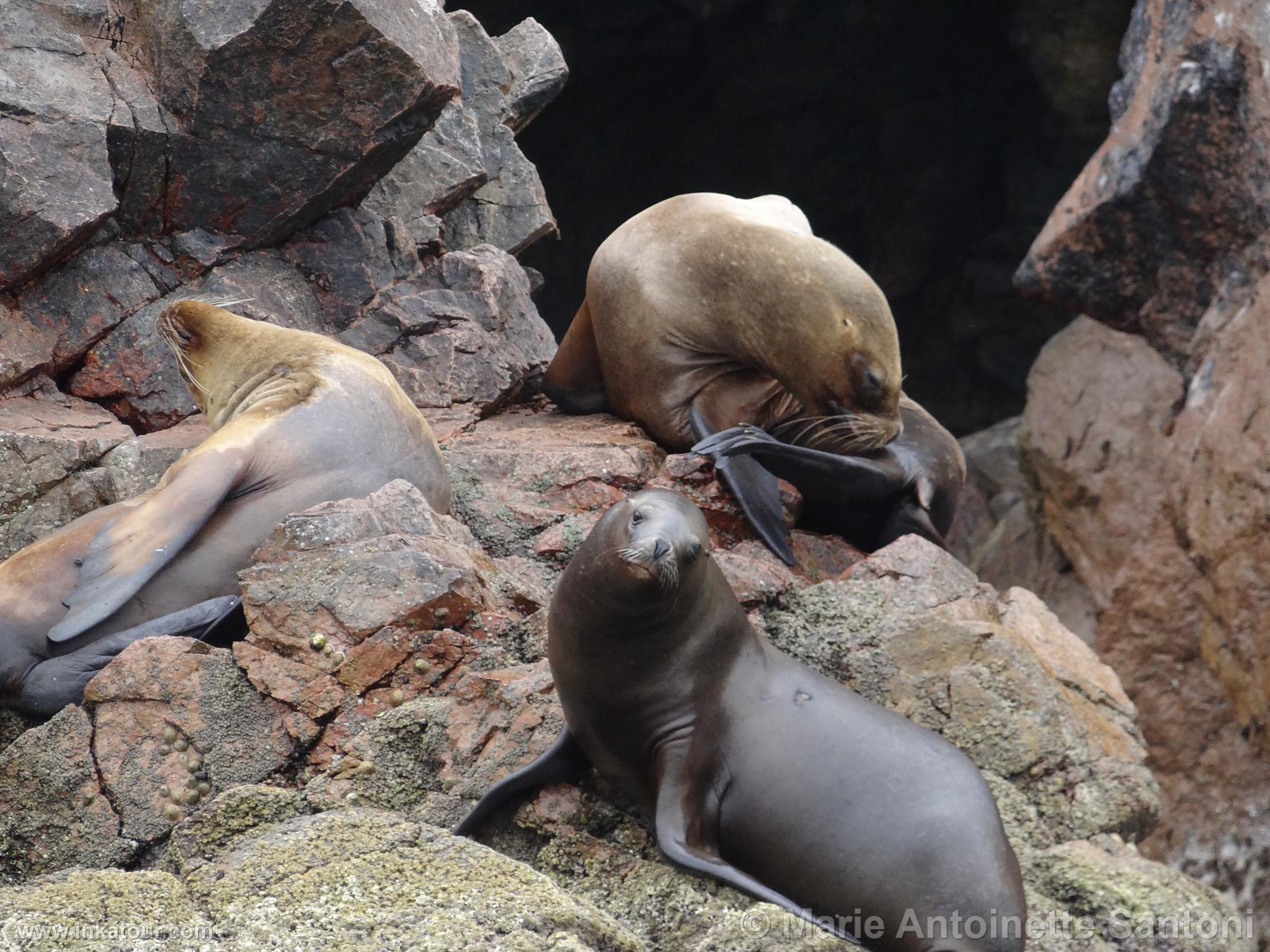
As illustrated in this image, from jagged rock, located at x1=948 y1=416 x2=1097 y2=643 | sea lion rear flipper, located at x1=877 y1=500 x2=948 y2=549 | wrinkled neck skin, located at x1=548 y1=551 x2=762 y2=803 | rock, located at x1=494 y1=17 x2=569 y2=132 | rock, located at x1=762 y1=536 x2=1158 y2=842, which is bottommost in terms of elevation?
jagged rock, located at x1=948 y1=416 x2=1097 y2=643

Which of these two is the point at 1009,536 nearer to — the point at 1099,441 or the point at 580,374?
the point at 1099,441

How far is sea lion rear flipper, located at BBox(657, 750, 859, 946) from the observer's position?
2797 millimetres

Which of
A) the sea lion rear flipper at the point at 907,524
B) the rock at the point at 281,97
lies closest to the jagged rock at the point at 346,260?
the rock at the point at 281,97

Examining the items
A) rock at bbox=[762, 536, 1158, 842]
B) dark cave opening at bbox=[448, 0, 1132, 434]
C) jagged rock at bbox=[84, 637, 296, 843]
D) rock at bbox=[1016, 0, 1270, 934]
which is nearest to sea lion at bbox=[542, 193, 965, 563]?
rock at bbox=[762, 536, 1158, 842]

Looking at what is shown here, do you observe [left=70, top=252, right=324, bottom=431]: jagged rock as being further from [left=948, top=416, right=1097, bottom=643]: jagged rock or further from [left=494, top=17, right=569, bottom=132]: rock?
[left=948, top=416, right=1097, bottom=643]: jagged rock

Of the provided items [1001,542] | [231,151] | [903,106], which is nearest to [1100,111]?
[903,106]

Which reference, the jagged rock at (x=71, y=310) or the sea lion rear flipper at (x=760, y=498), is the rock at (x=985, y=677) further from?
the jagged rock at (x=71, y=310)

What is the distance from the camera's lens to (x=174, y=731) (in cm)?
341

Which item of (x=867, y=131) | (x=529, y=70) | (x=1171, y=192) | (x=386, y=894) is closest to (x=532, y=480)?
(x=386, y=894)

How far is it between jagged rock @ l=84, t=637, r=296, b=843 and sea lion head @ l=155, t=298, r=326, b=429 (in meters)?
1.41

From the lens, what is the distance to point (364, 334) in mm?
6016

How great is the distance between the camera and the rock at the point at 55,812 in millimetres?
3252

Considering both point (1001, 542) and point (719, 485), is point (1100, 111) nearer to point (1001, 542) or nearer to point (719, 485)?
point (1001, 542)

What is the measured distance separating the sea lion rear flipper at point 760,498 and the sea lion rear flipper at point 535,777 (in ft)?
6.45
